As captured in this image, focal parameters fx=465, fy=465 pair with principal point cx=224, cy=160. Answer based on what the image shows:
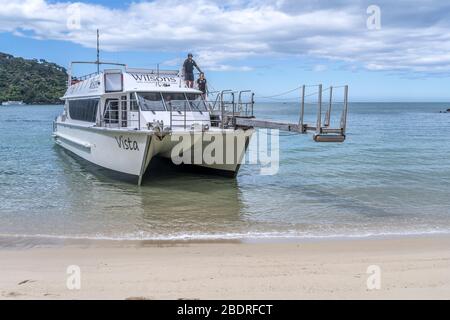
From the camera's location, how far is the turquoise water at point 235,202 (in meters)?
9.09

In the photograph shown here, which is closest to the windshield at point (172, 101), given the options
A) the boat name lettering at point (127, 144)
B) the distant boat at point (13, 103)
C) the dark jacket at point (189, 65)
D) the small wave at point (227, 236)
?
the boat name lettering at point (127, 144)

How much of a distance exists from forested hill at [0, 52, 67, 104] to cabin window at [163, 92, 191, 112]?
470 feet

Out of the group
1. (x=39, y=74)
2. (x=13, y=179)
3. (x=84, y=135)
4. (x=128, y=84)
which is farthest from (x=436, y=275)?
(x=39, y=74)

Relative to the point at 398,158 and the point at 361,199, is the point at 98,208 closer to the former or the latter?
the point at 361,199

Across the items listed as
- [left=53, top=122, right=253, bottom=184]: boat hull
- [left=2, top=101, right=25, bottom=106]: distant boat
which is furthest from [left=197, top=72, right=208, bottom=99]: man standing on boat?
[left=2, top=101, right=25, bottom=106]: distant boat

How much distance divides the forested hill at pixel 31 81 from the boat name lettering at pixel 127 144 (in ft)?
471

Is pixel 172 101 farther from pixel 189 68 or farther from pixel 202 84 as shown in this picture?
pixel 189 68

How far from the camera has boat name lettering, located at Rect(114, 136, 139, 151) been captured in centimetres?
1343

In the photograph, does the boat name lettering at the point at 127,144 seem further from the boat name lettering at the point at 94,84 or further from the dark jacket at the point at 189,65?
the dark jacket at the point at 189,65

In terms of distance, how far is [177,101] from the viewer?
14836mm

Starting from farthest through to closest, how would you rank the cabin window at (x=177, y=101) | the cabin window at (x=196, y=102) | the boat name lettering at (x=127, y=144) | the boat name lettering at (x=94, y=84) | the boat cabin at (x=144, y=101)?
the boat name lettering at (x=94, y=84)
the cabin window at (x=196, y=102)
the cabin window at (x=177, y=101)
the boat cabin at (x=144, y=101)
the boat name lettering at (x=127, y=144)

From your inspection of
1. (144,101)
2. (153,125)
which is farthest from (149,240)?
(144,101)

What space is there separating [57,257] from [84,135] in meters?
11.8

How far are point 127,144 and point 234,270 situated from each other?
8.34 metres
